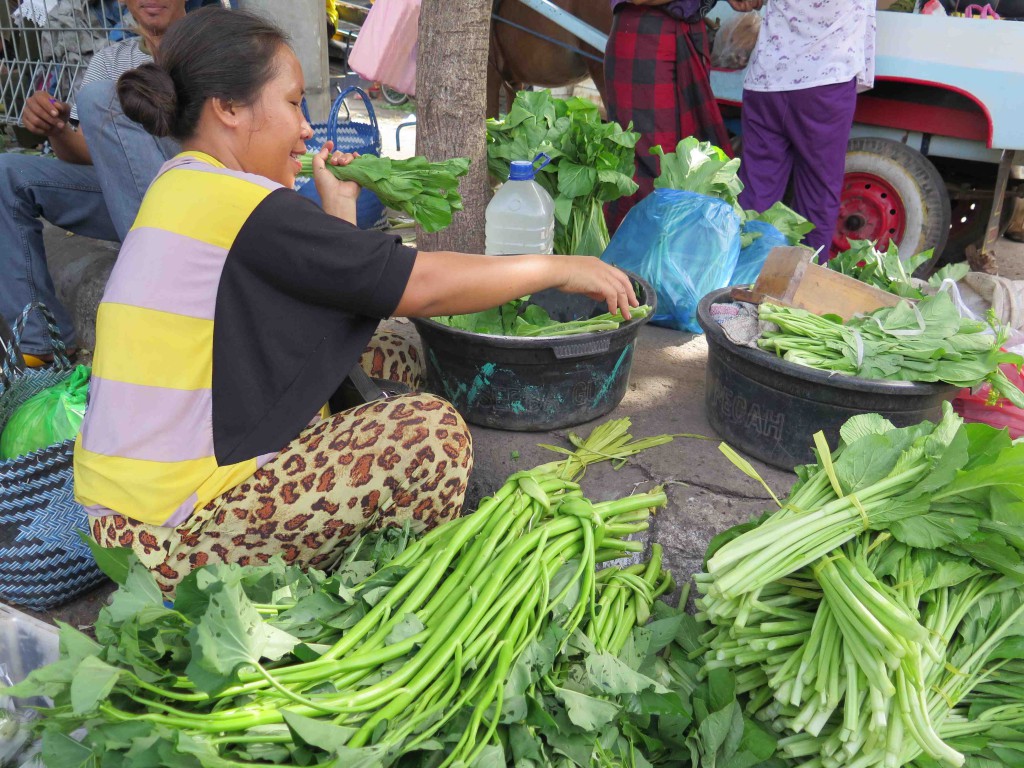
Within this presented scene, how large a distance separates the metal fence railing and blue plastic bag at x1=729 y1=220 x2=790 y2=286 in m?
2.91

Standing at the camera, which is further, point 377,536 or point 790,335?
point 790,335

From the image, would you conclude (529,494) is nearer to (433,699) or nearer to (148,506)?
(433,699)

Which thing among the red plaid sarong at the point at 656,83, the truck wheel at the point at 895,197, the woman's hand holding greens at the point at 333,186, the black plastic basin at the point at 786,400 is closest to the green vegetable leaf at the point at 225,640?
the woman's hand holding greens at the point at 333,186

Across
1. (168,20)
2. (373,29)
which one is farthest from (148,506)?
(373,29)

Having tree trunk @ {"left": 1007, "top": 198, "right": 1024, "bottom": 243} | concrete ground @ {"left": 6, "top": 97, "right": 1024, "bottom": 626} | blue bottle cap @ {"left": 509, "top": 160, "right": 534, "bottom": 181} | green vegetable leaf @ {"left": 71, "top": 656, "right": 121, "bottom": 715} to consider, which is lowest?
concrete ground @ {"left": 6, "top": 97, "right": 1024, "bottom": 626}

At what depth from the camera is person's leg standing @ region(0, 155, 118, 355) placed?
352 centimetres

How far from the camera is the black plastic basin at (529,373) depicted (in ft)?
8.01

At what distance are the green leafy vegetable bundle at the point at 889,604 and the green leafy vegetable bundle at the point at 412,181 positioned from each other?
1423 millimetres

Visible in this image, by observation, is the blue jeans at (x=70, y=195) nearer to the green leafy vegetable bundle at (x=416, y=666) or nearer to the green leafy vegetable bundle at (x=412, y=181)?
the green leafy vegetable bundle at (x=412, y=181)

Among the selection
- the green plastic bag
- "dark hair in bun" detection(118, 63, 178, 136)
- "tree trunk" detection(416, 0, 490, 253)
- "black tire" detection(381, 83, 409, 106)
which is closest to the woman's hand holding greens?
"dark hair in bun" detection(118, 63, 178, 136)

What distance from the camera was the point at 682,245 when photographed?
3385mm

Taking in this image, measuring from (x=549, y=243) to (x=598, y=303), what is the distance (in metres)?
0.52

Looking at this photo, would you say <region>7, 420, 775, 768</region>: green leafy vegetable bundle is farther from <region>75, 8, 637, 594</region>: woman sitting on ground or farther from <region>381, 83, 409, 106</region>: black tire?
<region>381, 83, 409, 106</region>: black tire

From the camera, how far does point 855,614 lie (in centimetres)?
141
